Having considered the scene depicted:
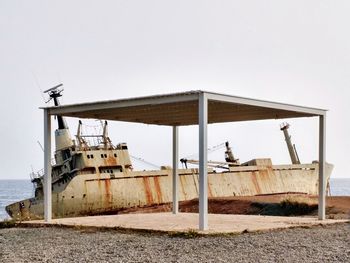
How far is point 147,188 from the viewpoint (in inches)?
1232

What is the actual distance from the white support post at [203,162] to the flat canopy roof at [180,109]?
245 millimetres

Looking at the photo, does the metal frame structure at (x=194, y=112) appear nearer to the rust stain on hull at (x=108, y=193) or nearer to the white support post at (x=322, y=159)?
the white support post at (x=322, y=159)

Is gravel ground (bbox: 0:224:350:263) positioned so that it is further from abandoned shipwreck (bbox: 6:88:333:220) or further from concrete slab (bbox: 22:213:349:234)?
abandoned shipwreck (bbox: 6:88:333:220)

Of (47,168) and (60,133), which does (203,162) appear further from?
(60,133)

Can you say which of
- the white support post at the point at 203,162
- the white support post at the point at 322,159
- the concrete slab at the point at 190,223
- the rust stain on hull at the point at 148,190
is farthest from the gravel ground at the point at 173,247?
the rust stain on hull at the point at 148,190

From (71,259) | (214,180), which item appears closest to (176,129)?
(71,259)

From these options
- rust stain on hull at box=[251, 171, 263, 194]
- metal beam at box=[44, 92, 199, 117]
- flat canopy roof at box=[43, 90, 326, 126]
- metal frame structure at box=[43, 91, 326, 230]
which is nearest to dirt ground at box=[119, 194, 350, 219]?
metal frame structure at box=[43, 91, 326, 230]

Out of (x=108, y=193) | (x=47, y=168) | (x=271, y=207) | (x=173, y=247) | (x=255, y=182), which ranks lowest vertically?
(x=271, y=207)

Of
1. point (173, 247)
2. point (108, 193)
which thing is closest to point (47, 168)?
point (173, 247)

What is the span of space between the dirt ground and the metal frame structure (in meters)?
4.32

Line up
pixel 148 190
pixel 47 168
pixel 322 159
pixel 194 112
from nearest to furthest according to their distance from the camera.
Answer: pixel 47 168 → pixel 194 112 → pixel 322 159 → pixel 148 190

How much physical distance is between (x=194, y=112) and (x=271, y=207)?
8638 millimetres

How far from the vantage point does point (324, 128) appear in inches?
695

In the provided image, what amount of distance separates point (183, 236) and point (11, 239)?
3990 mm
